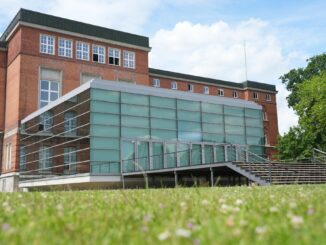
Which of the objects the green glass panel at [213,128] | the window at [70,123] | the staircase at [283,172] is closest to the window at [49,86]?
the window at [70,123]

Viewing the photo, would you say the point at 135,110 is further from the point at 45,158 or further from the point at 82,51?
the point at 82,51

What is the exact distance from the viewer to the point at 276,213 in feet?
12.2

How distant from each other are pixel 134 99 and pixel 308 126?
22.4 meters

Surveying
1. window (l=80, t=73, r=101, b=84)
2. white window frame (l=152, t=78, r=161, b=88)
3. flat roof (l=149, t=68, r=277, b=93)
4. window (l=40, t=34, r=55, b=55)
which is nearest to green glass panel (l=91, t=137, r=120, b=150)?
window (l=80, t=73, r=101, b=84)

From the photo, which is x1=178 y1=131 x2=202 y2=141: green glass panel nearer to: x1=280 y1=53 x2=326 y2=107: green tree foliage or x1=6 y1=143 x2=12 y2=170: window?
x1=6 y1=143 x2=12 y2=170: window

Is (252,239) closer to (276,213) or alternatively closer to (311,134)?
(276,213)

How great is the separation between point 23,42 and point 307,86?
30.9 metres

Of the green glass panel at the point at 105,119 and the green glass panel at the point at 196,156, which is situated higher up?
the green glass panel at the point at 105,119

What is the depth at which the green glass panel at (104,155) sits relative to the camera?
94.7 ft

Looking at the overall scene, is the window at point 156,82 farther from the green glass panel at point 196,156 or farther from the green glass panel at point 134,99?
the green glass panel at point 196,156

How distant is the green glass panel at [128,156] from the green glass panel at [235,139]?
962 centimetres

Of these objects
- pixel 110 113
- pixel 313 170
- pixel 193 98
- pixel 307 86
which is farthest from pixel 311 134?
pixel 110 113

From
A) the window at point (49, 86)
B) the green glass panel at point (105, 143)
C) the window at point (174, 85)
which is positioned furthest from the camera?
the window at point (174, 85)

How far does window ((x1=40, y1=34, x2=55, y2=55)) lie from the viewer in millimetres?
41844
